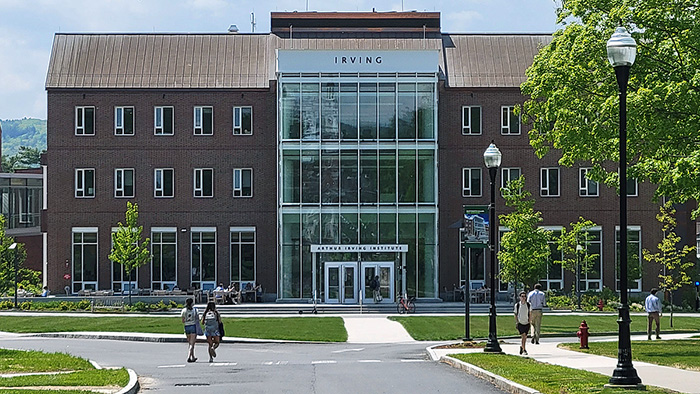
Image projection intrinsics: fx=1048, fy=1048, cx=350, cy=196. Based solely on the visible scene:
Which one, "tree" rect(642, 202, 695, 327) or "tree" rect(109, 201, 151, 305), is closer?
"tree" rect(642, 202, 695, 327)

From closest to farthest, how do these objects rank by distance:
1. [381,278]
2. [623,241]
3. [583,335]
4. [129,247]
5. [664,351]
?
[623,241] < [664,351] < [583,335] < [129,247] < [381,278]

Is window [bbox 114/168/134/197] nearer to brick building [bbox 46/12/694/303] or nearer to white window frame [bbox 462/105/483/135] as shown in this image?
brick building [bbox 46/12/694/303]

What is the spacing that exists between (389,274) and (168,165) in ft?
46.2

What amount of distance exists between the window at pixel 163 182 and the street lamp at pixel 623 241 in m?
45.0

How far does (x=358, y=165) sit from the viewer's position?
189ft

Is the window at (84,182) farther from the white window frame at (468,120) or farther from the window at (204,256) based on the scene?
the white window frame at (468,120)

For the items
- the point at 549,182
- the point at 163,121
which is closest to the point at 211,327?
the point at 163,121

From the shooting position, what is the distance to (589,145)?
28.9m

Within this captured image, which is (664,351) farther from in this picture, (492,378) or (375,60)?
(375,60)

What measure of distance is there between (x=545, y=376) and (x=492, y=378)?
39.5 inches

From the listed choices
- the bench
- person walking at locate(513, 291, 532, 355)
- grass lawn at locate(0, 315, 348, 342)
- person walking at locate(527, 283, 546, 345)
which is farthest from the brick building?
person walking at locate(513, 291, 532, 355)

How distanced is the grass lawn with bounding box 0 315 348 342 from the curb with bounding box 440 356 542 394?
14.1 meters

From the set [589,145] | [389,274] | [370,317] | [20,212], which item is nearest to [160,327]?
[370,317]

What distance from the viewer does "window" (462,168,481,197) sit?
196 ft
